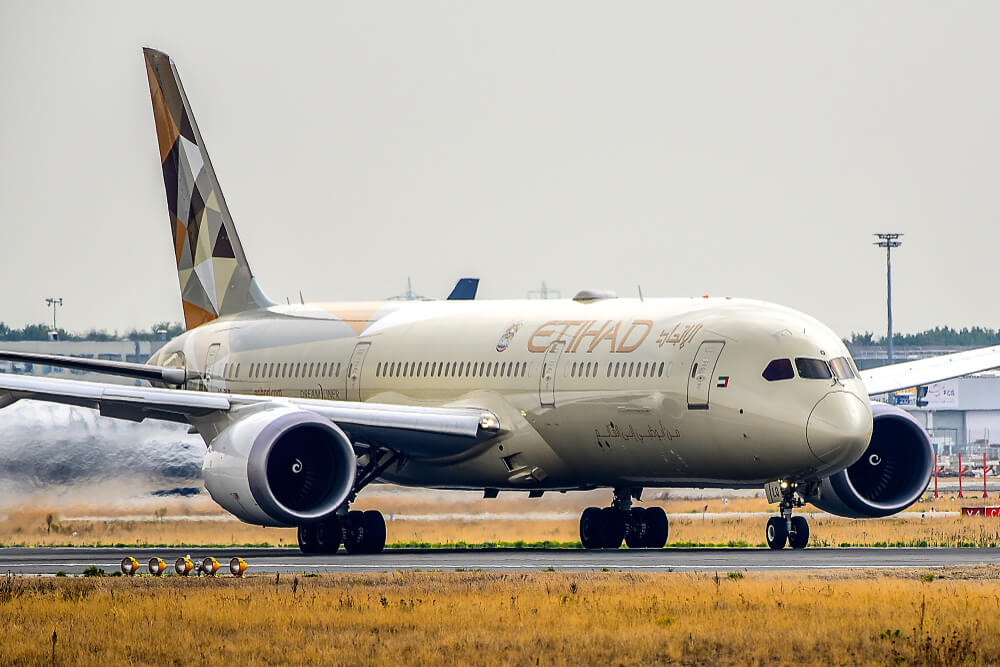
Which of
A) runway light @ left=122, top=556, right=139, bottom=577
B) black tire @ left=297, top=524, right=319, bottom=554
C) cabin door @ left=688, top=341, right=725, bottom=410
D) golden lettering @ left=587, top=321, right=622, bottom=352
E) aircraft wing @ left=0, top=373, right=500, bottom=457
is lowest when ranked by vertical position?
runway light @ left=122, top=556, right=139, bottom=577

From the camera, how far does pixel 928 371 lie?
1657 inches

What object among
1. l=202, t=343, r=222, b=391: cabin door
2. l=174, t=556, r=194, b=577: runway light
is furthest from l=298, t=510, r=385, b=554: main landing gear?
l=202, t=343, r=222, b=391: cabin door

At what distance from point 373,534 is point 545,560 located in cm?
547

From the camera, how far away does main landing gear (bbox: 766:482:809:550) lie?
112 ft

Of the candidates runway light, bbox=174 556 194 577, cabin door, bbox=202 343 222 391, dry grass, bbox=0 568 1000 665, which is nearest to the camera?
dry grass, bbox=0 568 1000 665

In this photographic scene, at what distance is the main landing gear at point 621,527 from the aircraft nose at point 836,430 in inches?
272

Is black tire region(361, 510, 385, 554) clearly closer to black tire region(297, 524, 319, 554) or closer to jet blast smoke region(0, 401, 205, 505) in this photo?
black tire region(297, 524, 319, 554)

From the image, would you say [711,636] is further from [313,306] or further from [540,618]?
[313,306]

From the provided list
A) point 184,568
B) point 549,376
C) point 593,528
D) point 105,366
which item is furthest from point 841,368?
point 105,366

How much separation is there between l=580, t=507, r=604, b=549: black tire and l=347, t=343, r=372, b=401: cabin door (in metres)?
6.11

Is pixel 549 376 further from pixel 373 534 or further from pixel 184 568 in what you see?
pixel 184 568

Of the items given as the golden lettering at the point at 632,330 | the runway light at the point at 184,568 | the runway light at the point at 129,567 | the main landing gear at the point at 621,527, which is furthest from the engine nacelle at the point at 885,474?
the runway light at the point at 129,567

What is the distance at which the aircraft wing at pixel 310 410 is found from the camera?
3575cm

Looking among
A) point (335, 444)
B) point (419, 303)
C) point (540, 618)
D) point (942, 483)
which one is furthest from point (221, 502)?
point (942, 483)
